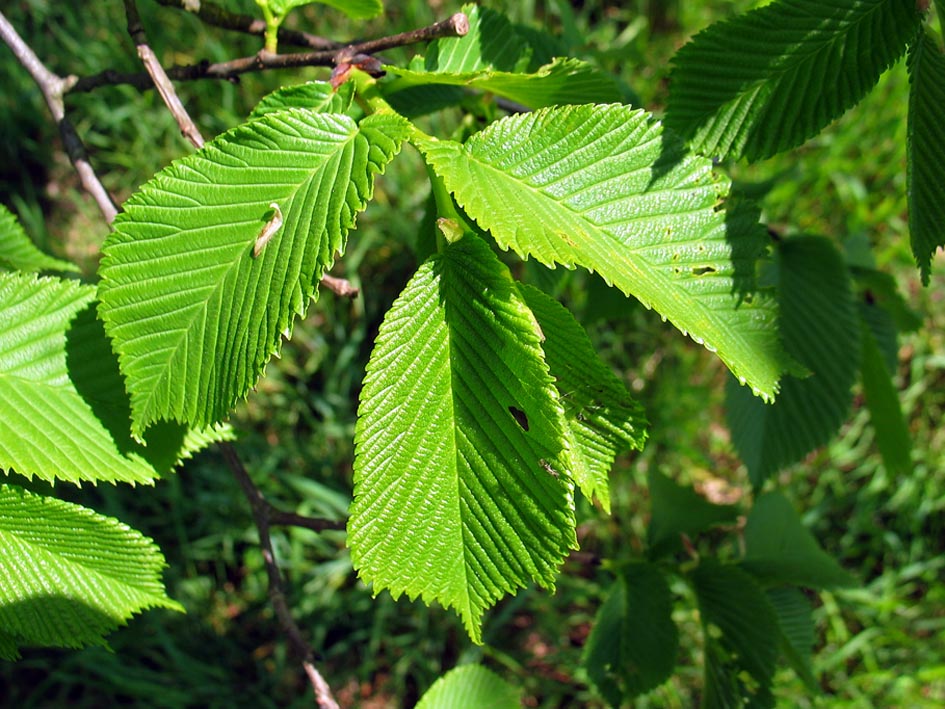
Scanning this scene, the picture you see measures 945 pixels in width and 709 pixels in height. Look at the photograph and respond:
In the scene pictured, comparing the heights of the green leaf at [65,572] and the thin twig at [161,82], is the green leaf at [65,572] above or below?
below

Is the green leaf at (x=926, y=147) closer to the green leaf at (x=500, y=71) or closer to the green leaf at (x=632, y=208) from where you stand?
the green leaf at (x=632, y=208)

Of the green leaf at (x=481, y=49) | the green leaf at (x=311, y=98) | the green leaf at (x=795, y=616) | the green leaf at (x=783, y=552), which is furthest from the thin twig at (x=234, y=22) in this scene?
the green leaf at (x=795, y=616)

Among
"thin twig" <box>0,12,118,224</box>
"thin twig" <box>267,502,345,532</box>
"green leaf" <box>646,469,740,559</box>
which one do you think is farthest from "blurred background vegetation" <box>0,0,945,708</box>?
"thin twig" <box>0,12,118,224</box>

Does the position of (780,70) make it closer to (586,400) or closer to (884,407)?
(586,400)

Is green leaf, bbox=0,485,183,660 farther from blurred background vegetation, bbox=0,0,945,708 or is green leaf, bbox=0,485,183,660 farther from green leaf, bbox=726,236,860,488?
blurred background vegetation, bbox=0,0,945,708

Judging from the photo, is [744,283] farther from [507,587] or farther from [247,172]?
[247,172]

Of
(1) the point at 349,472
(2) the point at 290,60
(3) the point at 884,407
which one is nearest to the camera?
(2) the point at 290,60

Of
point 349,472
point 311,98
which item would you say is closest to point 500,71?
Result: point 311,98
